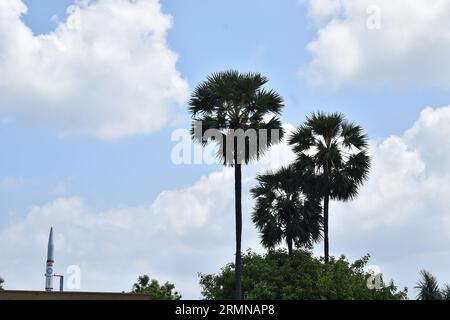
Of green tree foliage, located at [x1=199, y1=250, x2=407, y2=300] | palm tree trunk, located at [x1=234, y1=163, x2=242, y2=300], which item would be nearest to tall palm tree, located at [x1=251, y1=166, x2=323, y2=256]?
green tree foliage, located at [x1=199, y1=250, x2=407, y2=300]

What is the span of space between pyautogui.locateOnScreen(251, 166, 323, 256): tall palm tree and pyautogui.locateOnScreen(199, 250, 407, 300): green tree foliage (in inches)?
54.4

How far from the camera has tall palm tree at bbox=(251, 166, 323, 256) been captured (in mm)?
56250

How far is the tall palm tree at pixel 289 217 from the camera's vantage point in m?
56.2

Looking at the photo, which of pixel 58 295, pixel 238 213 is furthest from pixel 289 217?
pixel 58 295

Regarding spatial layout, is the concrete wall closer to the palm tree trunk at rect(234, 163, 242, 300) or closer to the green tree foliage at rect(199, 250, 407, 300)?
the palm tree trunk at rect(234, 163, 242, 300)

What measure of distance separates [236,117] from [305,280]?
1545cm

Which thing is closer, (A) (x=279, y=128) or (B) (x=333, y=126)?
(A) (x=279, y=128)

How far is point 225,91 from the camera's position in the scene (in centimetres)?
4353

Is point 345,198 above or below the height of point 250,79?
below
